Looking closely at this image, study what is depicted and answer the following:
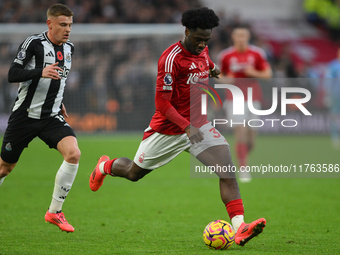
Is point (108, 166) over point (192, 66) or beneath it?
beneath

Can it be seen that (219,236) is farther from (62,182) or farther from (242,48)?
(242,48)

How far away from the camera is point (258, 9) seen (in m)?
28.3

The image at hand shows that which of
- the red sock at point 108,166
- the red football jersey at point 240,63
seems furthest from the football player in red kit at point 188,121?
the red football jersey at point 240,63

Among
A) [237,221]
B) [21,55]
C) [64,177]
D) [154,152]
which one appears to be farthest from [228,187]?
[21,55]

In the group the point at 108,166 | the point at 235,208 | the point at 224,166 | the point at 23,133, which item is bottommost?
the point at 235,208

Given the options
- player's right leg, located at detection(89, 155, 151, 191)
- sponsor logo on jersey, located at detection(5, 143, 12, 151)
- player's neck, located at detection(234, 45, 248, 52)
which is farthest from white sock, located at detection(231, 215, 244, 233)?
player's neck, located at detection(234, 45, 248, 52)

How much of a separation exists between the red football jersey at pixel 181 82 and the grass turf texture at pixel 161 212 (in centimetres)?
121

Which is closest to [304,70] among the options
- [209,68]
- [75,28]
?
[75,28]

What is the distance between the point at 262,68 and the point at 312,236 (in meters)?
5.28

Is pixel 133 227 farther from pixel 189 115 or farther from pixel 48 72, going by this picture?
pixel 48 72

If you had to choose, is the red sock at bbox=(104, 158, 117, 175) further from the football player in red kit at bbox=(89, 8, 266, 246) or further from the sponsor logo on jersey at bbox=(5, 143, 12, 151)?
the sponsor logo on jersey at bbox=(5, 143, 12, 151)

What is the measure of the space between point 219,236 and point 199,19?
203 centimetres

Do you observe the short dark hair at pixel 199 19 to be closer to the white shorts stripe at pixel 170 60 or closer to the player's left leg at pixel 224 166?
the white shorts stripe at pixel 170 60

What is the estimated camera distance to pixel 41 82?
668 centimetres
